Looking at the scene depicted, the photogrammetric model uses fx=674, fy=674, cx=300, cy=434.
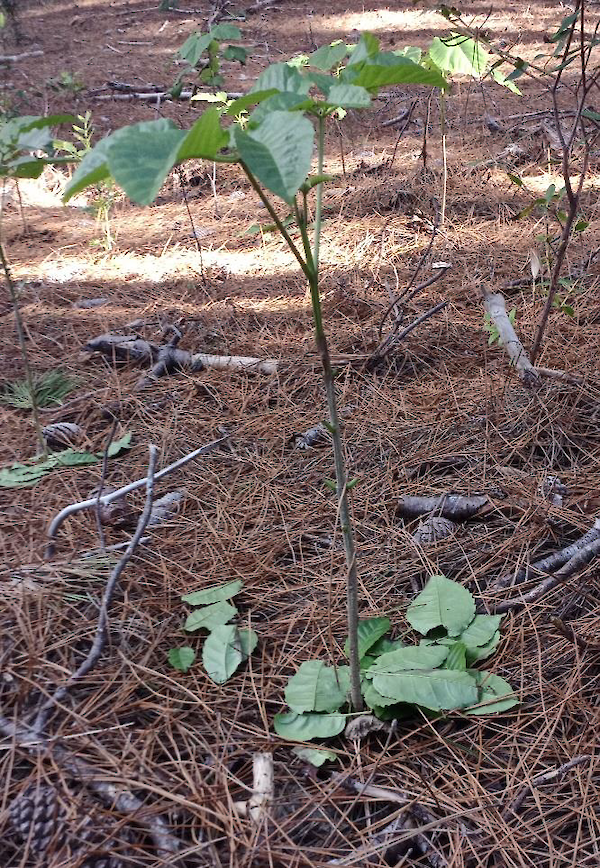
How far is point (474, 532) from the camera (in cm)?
175

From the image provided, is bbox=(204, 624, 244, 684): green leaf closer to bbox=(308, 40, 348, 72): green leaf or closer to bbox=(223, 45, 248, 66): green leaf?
bbox=(308, 40, 348, 72): green leaf

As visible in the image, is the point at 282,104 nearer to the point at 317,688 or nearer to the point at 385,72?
the point at 385,72

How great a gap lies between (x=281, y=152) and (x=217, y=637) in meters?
1.05

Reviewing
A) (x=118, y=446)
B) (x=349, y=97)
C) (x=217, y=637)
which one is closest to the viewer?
(x=349, y=97)

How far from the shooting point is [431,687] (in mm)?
1277

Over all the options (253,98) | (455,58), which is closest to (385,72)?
(253,98)

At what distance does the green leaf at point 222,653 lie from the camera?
4.58 ft

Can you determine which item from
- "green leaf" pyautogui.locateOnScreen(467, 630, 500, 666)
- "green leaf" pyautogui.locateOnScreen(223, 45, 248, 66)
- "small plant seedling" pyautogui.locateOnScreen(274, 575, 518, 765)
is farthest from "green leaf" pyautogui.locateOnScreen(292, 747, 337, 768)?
"green leaf" pyautogui.locateOnScreen(223, 45, 248, 66)

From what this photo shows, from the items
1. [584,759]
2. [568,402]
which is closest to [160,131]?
[584,759]


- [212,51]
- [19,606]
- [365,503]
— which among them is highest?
[212,51]

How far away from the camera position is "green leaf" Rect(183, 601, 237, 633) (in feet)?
4.91

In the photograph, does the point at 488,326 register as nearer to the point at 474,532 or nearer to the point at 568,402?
the point at 568,402

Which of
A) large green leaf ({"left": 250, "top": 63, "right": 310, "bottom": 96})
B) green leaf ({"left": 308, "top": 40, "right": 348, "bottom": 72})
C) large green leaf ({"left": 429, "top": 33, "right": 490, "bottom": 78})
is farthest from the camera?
large green leaf ({"left": 429, "top": 33, "right": 490, "bottom": 78})

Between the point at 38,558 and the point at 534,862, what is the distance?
1.23 meters
